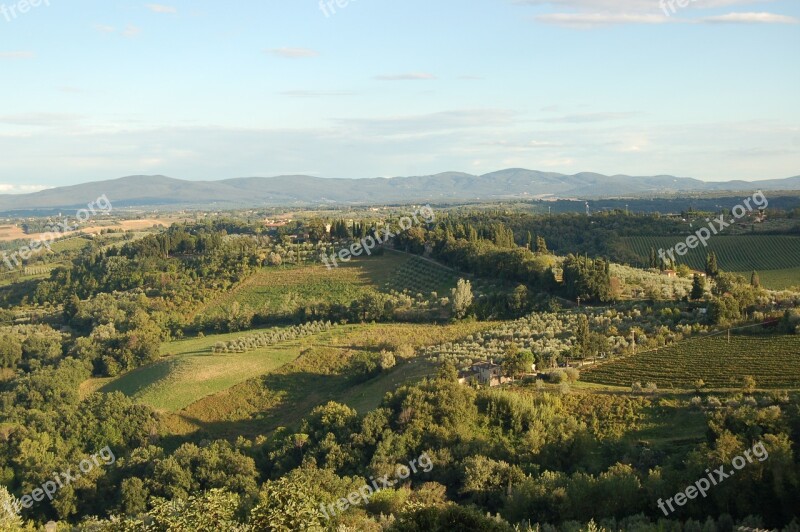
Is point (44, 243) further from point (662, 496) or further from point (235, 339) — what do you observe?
point (662, 496)

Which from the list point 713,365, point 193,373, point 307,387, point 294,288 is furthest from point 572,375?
point 294,288

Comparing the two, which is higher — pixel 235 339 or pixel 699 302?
pixel 699 302

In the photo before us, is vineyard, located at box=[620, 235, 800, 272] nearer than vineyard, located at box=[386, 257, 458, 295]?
No

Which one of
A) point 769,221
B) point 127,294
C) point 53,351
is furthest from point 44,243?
point 769,221

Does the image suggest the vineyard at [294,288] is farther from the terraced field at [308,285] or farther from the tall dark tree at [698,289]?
the tall dark tree at [698,289]

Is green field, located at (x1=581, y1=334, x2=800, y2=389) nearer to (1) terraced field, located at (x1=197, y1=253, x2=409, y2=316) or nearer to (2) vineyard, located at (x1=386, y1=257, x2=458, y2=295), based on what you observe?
(2) vineyard, located at (x1=386, y1=257, x2=458, y2=295)

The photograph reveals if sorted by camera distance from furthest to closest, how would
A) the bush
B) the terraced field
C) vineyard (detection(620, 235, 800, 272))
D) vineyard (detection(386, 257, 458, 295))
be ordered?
vineyard (detection(620, 235, 800, 272)), the terraced field, vineyard (detection(386, 257, 458, 295)), the bush

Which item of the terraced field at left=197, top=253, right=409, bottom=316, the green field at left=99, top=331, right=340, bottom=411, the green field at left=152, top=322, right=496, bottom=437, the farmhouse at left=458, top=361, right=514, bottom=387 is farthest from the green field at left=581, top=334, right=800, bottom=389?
the terraced field at left=197, top=253, right=409, bottom=316
